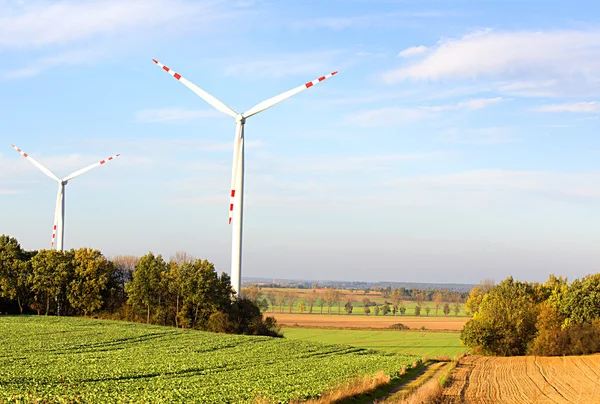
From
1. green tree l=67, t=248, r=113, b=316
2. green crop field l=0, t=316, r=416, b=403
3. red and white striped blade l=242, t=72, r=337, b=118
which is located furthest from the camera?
green tree l=67, t=248, r=113, b=316

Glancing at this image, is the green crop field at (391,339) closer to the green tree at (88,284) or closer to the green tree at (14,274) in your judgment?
the green tree at (88,284)

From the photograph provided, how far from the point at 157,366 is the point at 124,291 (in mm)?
59220

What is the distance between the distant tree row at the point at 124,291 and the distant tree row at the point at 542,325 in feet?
92.0

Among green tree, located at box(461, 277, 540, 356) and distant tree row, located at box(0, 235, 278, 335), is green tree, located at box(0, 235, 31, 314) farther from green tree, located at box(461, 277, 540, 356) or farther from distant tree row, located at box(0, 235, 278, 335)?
green tree, located at box(461, 277, 540, 356)

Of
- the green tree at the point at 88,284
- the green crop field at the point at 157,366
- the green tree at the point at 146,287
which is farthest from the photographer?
the green tree at the point at 88,284

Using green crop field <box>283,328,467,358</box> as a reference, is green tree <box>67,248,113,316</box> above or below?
above

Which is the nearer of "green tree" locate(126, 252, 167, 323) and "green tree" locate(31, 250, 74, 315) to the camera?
"green tree" locate(126, 252, 167, 323)

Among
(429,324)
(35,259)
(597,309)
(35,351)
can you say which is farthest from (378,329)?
(35,351)

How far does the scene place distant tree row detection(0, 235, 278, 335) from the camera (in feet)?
299

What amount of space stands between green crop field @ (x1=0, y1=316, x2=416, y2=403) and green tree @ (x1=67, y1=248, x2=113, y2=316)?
2063cm

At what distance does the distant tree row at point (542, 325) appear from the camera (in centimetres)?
8150

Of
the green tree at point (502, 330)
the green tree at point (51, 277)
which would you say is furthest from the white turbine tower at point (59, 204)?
the green tree at point (502, 330)

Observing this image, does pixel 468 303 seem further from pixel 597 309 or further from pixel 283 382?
pixel 283 382

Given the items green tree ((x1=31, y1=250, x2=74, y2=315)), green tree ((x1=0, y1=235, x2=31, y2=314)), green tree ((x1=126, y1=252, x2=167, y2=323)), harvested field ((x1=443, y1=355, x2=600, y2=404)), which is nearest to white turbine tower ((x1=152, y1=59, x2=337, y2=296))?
green tree ((x1=126, y1=252, x2=167, y2=323))
